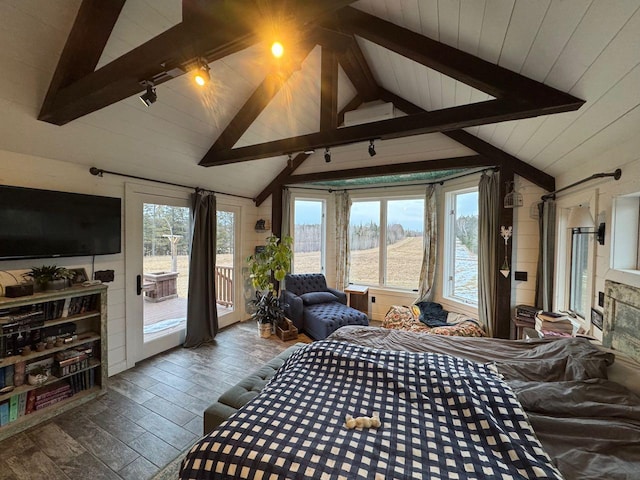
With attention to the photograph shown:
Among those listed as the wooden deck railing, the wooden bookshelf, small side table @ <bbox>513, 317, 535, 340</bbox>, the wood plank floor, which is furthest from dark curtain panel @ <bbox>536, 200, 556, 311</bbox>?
the wooden bookshelf

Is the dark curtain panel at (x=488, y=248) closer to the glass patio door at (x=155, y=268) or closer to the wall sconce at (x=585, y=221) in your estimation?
the wall sconce at (x=585, y=221)

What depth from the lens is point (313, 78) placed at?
131 inches

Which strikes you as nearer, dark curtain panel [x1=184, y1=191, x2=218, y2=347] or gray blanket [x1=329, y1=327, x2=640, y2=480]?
gray blanket [x1=329, y1=327, x2=640, y2=480]

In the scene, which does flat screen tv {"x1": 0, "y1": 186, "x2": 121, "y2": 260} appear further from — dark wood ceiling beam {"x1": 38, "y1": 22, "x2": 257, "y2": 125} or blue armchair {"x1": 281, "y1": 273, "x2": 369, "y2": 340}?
blue armchair {"x1": 281, "y1": 273, "x2": 369, "y2": 340}

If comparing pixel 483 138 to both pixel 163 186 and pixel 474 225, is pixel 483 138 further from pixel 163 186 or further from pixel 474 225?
pixel 163 186

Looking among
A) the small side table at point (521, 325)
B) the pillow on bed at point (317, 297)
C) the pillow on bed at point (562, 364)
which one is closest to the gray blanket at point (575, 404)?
the pillow on bed at point (562, 364)

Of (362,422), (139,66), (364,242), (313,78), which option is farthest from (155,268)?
(364,242)

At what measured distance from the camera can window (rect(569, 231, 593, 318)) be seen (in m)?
2.58

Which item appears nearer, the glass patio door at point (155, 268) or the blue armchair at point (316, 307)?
the glass patio door at point (155, 268)

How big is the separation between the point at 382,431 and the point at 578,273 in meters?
2.91

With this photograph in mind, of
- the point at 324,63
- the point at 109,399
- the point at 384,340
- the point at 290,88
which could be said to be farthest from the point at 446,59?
the point at 109,399

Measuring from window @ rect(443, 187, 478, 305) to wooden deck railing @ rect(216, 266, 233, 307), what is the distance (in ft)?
→ 11.8

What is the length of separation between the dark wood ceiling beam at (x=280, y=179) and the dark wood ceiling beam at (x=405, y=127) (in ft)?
4.68

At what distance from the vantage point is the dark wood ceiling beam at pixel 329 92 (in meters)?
2.74
